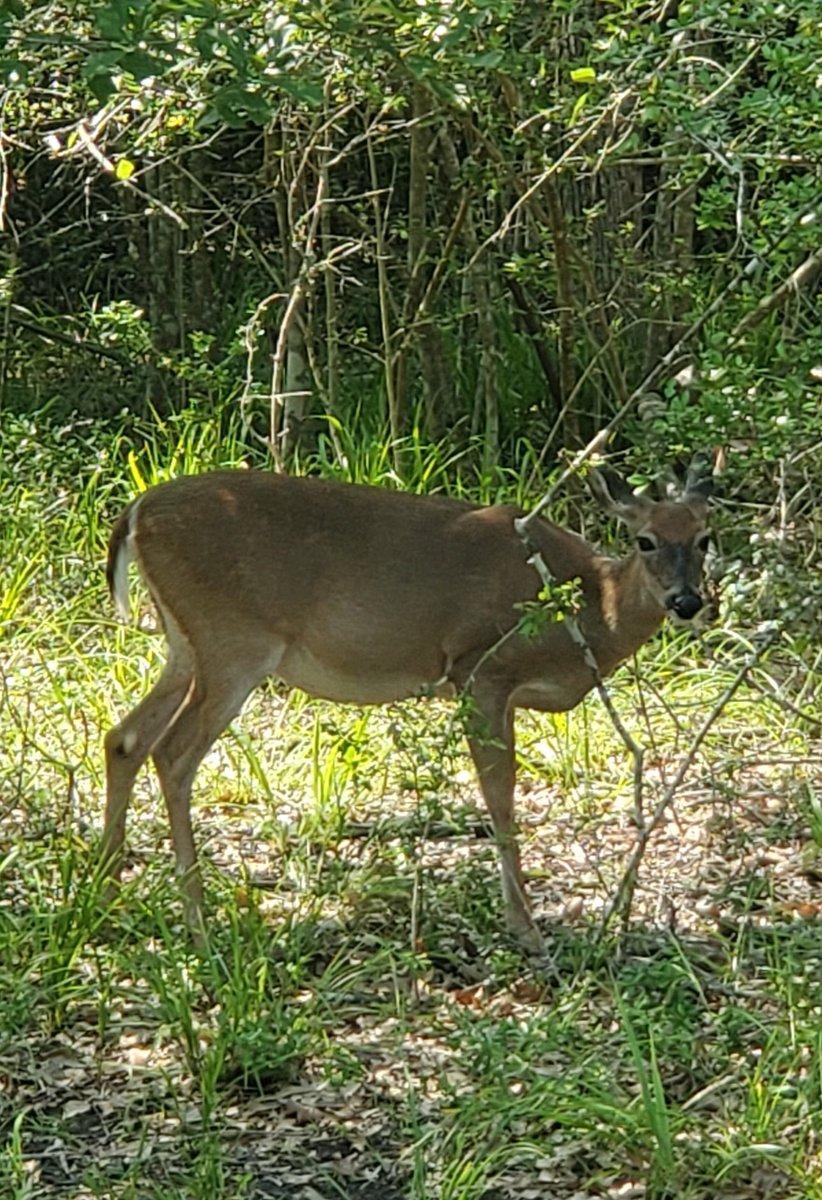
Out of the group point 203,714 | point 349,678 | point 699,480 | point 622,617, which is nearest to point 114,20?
point 203,714

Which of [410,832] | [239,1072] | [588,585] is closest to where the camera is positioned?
[239,1072]

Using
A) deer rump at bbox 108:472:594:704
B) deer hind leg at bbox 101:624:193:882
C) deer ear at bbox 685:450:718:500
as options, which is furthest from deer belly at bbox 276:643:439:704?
deer ear at bbox 685:450:718:500

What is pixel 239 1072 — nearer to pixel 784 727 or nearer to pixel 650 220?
pixel 784 727

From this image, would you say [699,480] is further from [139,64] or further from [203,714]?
[139,64]

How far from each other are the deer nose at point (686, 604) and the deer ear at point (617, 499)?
1.01ft

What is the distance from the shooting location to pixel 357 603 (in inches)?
225

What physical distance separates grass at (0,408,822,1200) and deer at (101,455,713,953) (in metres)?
0.24

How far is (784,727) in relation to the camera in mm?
6555

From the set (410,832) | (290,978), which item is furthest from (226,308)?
(290,978)

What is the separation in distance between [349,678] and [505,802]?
545 mm

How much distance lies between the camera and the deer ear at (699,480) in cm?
575

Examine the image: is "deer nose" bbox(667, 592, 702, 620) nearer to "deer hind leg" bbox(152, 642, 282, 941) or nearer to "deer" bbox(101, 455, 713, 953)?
"deer" bbox(101, 455, 713, 953)

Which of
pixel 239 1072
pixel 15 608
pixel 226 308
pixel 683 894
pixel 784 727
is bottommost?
pixel 239 1072

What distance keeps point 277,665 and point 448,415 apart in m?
3.21
